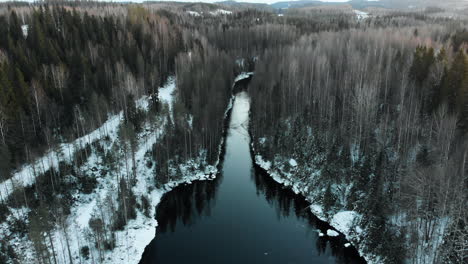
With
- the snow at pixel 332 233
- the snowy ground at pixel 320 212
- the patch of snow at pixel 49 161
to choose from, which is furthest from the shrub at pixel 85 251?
the snow at pixel 332 233

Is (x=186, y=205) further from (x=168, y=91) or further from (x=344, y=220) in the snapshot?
(x=168, y=91)

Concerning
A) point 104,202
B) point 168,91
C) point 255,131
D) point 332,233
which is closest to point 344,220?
point 332,233

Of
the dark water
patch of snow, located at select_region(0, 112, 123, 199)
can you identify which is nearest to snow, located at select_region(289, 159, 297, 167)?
the dark water

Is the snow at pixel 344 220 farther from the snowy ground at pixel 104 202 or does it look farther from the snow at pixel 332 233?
the snowy ground at pixel 104 202

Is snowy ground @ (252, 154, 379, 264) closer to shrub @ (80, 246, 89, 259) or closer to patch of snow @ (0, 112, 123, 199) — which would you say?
shrub @ (80, 246, 89, 259)

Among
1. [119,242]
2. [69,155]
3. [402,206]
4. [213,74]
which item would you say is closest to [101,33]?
[213,74]

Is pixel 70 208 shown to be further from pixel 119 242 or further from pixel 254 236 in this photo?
pixel 254 236
